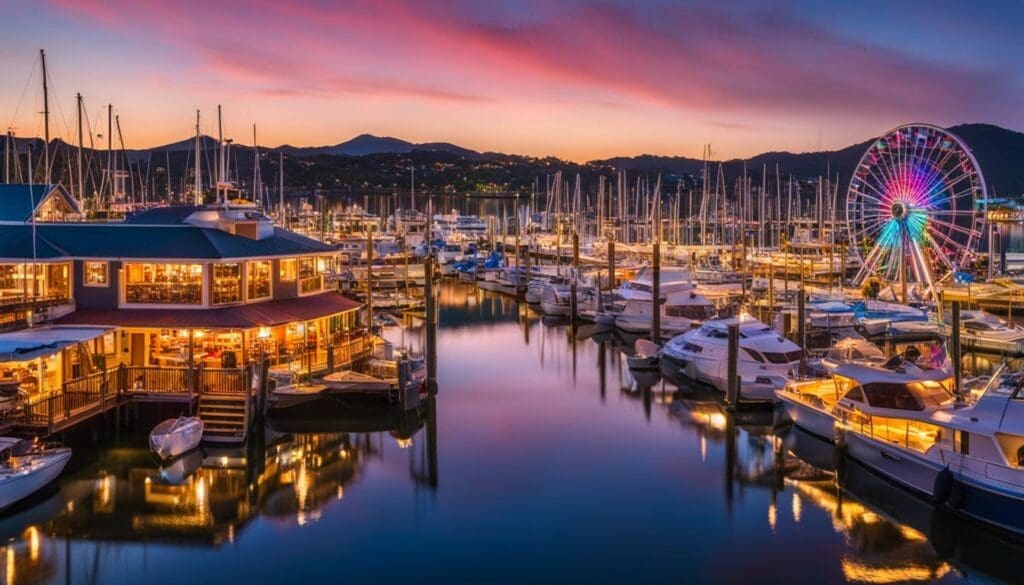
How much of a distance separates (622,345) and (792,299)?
15.2 m

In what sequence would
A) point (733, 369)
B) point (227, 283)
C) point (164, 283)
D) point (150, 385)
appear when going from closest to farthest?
point (150, 385)
point (164, 283)
point (227, 283)
point (733, 369)

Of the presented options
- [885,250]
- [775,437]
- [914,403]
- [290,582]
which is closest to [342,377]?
[290,582]

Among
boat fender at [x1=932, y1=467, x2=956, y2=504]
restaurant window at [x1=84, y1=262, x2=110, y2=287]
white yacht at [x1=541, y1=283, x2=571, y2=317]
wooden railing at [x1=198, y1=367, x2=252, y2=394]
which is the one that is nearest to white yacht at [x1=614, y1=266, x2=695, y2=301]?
white yacht at [x1=541, y1=283, x2=571, y2=317]

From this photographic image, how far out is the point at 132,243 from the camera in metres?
30.8

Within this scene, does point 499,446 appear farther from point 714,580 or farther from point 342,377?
point 714,580

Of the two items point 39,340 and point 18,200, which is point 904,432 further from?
point 18,200

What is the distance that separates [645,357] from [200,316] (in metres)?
20.4

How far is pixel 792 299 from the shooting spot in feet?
186

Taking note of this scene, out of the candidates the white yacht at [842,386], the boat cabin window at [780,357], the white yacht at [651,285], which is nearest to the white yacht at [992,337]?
the white yacht at [651,285]

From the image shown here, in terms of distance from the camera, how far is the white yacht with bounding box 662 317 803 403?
32062mm

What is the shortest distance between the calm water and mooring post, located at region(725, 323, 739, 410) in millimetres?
909

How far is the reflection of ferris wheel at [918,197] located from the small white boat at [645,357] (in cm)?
2401

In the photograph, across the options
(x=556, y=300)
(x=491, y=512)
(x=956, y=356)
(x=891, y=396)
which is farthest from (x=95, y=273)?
(x=556, y=300)

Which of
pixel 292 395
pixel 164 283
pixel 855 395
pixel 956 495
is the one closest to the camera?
pixel 956 495
